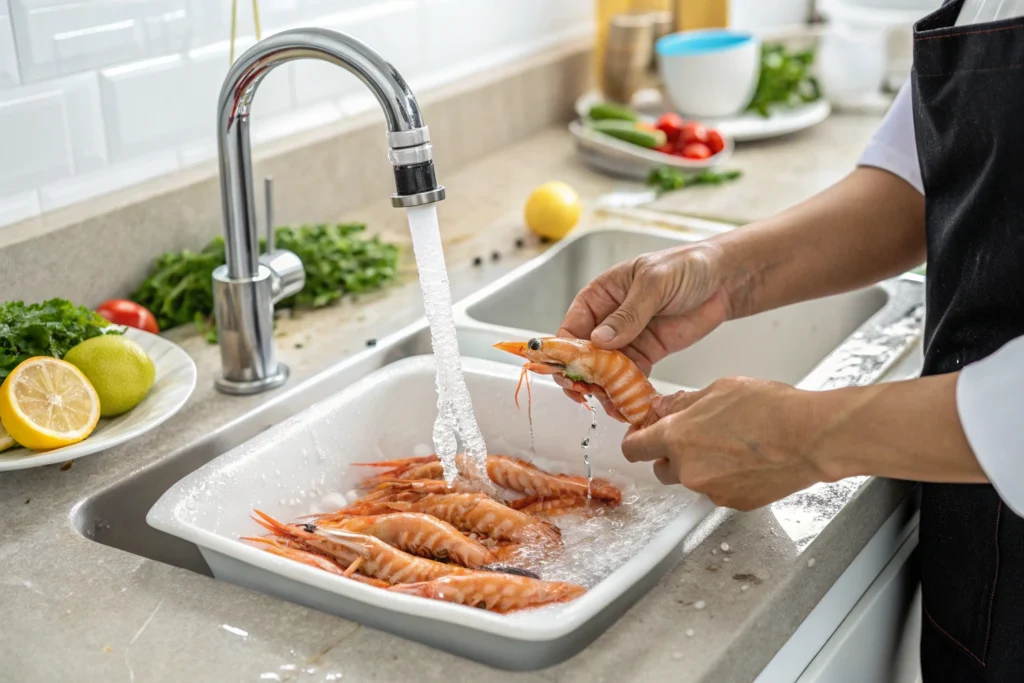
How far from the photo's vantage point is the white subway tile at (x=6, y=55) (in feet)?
4.58

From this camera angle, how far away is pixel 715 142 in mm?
2295

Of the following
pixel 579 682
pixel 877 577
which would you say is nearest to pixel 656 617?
pixel 579 682

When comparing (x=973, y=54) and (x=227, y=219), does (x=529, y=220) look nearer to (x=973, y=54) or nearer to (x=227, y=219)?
(x=227, y=219)

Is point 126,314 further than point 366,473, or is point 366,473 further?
point 126,314

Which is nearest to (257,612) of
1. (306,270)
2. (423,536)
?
(423,536)

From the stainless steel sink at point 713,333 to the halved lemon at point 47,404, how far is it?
543 millimetres

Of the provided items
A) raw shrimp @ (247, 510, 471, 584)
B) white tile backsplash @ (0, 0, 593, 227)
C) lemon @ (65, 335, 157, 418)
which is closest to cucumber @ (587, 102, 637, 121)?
white tile backsplash @ (0, 0, 593, 227)

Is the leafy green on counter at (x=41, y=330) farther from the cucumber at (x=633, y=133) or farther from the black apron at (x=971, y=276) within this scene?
the cucumber at (x=633, y=133)

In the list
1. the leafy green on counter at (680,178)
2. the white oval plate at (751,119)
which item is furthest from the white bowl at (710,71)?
the leafy green on counter at (680,178)

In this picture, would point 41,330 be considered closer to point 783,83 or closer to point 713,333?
point 713,333

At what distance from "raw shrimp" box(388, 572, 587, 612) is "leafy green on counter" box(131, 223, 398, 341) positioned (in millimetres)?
678

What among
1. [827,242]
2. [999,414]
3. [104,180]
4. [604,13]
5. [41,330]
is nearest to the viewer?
[999,414]

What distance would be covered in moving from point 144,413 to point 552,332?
2.63ft

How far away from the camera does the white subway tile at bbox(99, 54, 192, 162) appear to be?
1.57 metres
